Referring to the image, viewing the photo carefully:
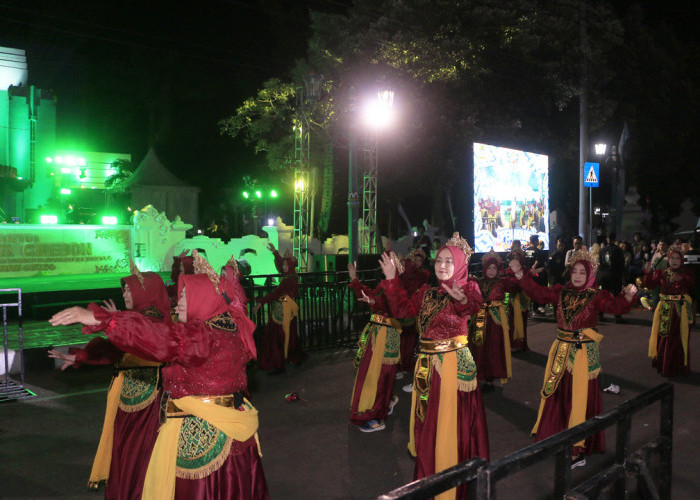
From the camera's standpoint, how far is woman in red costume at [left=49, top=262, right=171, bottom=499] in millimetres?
3998

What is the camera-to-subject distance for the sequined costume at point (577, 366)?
517cm

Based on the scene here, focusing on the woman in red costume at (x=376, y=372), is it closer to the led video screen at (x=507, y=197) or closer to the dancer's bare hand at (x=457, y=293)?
the dancer's bare hand at (x=457, y=293)

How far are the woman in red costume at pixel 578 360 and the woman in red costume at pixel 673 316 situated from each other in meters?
3.47

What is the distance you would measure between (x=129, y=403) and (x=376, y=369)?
2.53m

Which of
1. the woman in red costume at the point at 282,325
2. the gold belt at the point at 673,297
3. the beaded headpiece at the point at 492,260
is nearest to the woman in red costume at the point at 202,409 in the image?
the woman in red costume at the point at 282,325

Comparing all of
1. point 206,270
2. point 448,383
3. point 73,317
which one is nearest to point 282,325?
point 448,383

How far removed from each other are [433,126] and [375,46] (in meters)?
3.47

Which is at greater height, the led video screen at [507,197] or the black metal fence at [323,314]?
the led video screen at [507,197]

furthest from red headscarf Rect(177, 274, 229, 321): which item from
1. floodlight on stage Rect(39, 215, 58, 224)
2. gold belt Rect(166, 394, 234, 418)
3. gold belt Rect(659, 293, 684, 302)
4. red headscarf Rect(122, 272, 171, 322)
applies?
floodlight on stage Rect(39, 215, 58, 224)

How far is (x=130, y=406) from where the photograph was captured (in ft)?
13.8

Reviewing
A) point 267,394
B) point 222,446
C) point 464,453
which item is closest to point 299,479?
point 464,453

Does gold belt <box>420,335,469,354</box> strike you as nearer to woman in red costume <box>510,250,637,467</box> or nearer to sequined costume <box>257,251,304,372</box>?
woman in red costume <box>510,250,637,467</box>

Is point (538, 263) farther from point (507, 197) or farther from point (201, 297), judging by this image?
point (201, 297)

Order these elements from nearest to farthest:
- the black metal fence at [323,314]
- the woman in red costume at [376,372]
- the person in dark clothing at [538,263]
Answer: the woman in red costume at [376,372], the black metal fence at [323,314], the person in dark clothing at [538,263]
